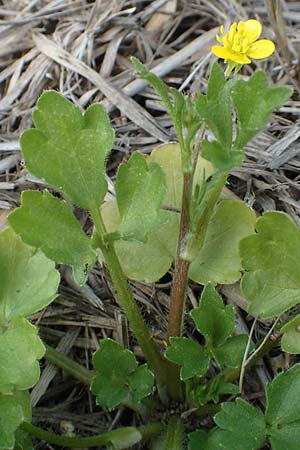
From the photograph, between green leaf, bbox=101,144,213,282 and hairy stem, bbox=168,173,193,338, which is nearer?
hairy stem, bbox=168,173,193,338

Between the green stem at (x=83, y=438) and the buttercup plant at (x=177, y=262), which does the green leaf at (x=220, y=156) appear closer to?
the buttercup plant at (x=177, y=262)

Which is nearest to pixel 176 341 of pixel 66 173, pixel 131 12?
pixel 66 173

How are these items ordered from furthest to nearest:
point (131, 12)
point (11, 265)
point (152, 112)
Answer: point (131, 12), point (152, 112), point (11, 265)

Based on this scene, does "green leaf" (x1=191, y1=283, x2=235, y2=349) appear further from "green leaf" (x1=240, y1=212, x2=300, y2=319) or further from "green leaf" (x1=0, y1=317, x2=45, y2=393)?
"green leaf" (x1=0, y1=317, x2=45, y2=393)

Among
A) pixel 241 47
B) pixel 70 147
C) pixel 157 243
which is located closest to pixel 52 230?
pixel 70 147

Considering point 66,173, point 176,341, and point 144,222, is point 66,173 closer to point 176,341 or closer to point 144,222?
point 144,222

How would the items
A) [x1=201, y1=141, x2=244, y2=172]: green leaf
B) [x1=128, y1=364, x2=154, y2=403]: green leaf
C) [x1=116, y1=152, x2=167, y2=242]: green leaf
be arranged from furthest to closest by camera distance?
[x1=128, y1=364, x2=154, y2=403]: green leaf < [x1=116, y1=152, x2=167, y2=242]: green leaf < [x1=201, y1=141, x2=244, y2=172]: green leaf

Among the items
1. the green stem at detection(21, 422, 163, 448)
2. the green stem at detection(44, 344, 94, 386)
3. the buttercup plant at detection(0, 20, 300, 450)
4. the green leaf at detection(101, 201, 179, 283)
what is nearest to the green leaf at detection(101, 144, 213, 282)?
the green leaf at detection(101, 201, 179, 283)
